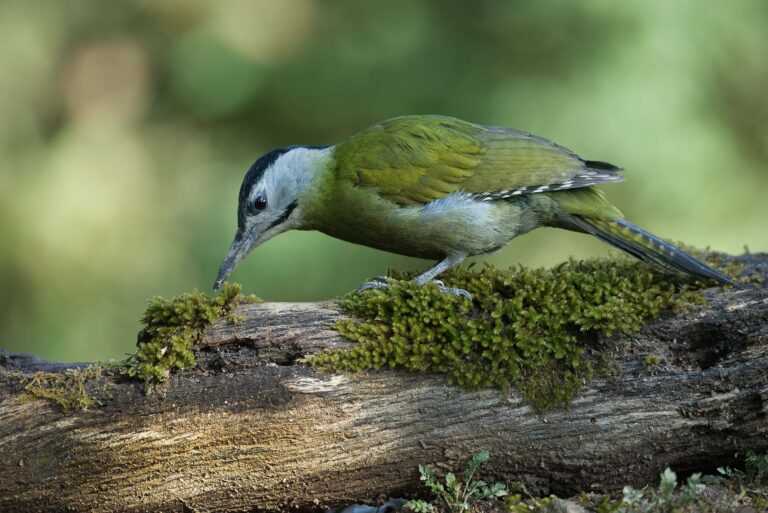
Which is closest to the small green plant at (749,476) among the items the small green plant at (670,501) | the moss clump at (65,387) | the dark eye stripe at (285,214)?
the small green plant at (670,501)

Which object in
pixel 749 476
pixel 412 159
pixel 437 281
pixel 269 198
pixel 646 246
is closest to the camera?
pixel 749 476

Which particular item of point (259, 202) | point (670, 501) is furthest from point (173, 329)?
point (670, 501)

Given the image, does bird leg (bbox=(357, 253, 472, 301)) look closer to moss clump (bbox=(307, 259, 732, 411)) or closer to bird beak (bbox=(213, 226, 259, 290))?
moss clump (bbox=(307, 259, 732, 411))

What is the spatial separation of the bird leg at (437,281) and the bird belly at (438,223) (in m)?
0.05

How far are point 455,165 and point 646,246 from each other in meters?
1.26

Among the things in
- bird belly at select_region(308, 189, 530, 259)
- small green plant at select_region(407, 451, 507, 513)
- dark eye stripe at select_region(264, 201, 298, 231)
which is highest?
dark eye stripe at select_region(264, 201, 298, 231)

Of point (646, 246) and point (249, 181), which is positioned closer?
point (646, 246)

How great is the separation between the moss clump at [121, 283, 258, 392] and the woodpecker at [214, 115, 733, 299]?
1.98ft

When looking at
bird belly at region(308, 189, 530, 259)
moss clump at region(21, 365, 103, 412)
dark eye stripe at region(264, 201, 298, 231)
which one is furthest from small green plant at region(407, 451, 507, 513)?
dark eye stripe at region(264, 201, 298, 231)

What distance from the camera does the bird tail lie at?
4.98 m

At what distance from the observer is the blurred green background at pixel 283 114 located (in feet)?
24.3

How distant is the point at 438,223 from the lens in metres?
5.19

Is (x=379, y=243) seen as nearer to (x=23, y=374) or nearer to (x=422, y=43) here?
(x=23, y=374)

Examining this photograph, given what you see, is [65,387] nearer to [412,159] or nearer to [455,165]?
[412,159]
